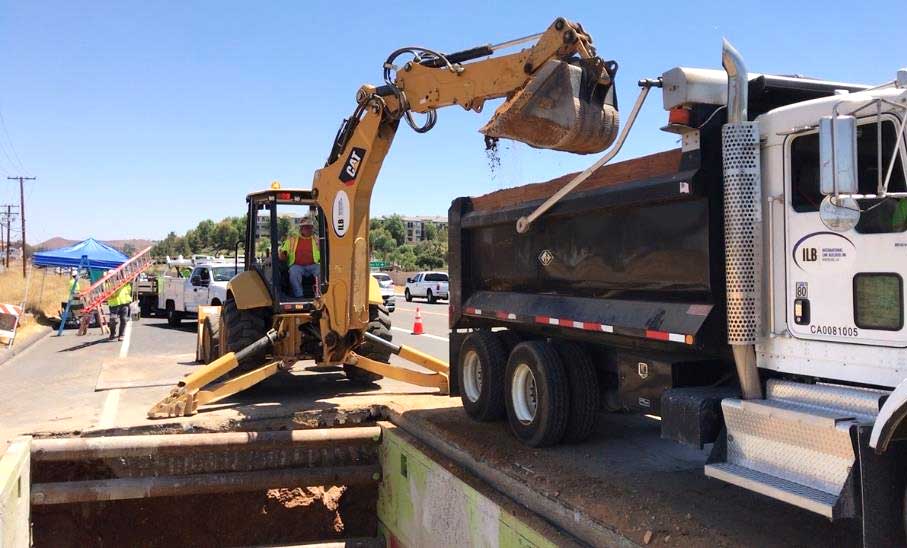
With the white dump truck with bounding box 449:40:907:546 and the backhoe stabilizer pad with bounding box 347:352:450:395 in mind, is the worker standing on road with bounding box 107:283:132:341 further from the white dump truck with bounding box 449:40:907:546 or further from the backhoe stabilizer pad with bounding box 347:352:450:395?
the white dump truck with bounding box 449:40:907:546

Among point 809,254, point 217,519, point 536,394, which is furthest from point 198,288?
point 809,254

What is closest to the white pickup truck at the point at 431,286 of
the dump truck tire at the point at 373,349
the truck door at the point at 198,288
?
the truck door at the point at 198,288

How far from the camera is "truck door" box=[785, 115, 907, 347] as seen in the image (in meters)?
3.73

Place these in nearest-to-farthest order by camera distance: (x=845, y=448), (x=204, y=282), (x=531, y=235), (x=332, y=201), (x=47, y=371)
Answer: (x=845, y=448)
(x=531, y=235)
(x=332, y=201)
(x=47, y=371)
(x=204, y=282)

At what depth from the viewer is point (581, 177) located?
18.4 feet

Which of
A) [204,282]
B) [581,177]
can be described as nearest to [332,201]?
[581,177]

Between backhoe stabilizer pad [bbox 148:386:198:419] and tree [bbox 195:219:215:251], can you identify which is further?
tree [bbox 195:219:215:251]

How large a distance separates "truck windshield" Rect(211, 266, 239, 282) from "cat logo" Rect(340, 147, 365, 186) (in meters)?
14.0

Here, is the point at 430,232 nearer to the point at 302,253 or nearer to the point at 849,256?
the point at 302,253

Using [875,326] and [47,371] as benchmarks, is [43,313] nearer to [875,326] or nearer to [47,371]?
[47,371]

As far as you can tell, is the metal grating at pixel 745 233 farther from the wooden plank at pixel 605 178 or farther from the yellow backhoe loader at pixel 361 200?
the yellow backhoe loader at pixel 361 200

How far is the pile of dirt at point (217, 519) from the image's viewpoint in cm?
790

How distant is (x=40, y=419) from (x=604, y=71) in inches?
277

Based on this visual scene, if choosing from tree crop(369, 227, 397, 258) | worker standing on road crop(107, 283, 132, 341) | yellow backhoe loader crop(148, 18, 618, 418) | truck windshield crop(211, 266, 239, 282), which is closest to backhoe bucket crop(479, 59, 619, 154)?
yellow backhoe loader crop(148, 18, 618, 418)
